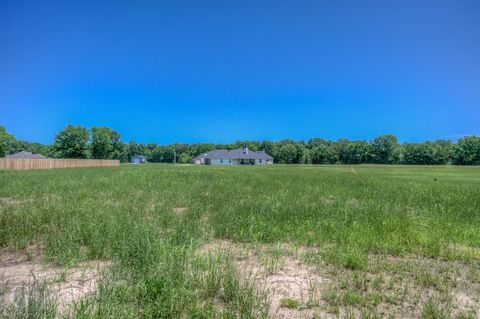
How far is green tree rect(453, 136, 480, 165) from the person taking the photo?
3349 inches

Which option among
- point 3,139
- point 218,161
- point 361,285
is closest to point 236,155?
point 218,161

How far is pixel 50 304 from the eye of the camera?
2.66m

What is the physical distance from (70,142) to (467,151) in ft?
396

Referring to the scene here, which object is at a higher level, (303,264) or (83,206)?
(83,206)

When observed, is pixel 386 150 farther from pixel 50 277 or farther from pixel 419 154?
pixel 50 277

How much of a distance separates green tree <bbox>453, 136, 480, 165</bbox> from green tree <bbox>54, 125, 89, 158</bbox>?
382 feet

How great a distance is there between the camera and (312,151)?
364 feet

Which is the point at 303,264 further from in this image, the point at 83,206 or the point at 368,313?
the point at 83,206

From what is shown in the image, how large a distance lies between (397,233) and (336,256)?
7.14 feet

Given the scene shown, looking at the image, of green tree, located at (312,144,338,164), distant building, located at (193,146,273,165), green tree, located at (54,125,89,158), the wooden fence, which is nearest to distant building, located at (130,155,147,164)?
distant building, located at (193,146,273,165)

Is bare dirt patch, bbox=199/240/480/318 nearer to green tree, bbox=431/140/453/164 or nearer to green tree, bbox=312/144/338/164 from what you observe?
green tree, bbox=431/140/453/164

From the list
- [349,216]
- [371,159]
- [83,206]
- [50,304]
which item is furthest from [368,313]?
[371,159]

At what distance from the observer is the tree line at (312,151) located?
263 ft

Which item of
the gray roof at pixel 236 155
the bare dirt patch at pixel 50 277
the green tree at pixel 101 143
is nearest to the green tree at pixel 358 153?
the gray roof at pixel 236 155
